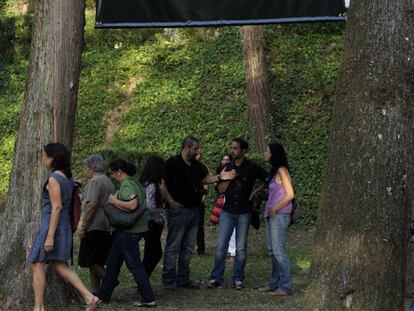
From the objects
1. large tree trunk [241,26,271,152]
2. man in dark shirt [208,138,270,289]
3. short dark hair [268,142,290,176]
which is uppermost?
large tree trunk [241,26,271,152]

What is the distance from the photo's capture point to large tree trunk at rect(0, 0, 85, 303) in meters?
8.93

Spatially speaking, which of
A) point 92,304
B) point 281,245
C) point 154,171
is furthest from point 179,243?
point 92,304

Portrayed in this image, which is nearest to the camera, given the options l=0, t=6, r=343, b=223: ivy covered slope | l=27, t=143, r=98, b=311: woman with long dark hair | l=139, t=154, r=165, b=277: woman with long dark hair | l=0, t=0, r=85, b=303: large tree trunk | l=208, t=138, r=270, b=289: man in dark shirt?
l=27, t=143, r=98, b=311: woman with long dark hair

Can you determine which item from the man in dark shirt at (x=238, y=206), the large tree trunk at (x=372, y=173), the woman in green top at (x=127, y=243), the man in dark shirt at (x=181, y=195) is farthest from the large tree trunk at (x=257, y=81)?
the large tree trunk at (x=372, y=173)

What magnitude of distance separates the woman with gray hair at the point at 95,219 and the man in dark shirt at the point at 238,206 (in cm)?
161

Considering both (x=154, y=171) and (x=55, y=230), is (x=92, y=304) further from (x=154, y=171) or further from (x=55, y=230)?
(x=154, y=171)

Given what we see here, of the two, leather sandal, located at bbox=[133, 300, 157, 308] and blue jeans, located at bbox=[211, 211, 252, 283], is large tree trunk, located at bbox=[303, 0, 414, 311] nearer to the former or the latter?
leather sandal, located at bbox=[133, 300, 157, 308]

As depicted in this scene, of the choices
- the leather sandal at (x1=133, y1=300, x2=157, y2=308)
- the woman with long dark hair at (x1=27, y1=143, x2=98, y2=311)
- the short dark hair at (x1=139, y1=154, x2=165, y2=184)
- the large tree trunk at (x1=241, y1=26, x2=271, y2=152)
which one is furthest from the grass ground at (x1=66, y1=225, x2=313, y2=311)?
the large tree trunk at (x1=241, y1=26, x2=271, y2=152)

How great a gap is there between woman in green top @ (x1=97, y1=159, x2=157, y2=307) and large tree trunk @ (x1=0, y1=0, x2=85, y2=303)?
60cm

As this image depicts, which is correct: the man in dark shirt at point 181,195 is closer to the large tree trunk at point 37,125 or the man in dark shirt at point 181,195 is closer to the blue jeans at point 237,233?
the blue jeans at point 237,233

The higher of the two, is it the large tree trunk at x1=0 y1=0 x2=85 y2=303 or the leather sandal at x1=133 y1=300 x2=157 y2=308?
Answer: the large tree trunk at x1=0 y1=0 x2=85 y2=303

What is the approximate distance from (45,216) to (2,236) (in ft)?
3.17

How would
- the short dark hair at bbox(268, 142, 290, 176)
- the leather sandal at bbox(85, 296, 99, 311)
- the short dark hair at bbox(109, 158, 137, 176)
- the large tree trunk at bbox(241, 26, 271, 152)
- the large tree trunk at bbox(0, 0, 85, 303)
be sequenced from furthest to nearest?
the large tree trunk at bbox(241, 26, 271, 152) → the short dark hair at bbox(268, 142, 290, 176) → the short dark hair at bbox(109, 158, 137, 176) → the large tree trunk at bbox(0, 0, 85, 303) → the leather sandal at bbox(85, 296, 99, 311)

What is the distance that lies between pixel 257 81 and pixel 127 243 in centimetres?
1001
